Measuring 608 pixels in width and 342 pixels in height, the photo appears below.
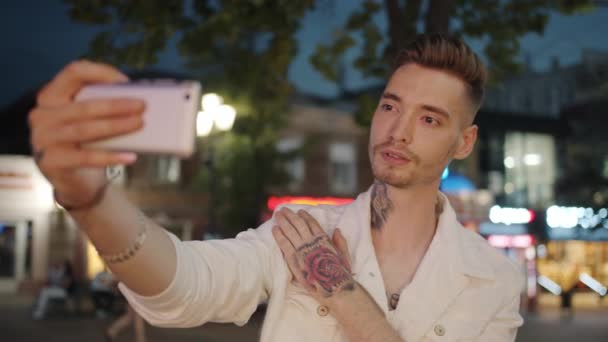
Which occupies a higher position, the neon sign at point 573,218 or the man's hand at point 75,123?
the man's hand at point 75,123

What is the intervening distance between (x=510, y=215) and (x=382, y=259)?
68.8 feet

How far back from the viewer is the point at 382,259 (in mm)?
2574

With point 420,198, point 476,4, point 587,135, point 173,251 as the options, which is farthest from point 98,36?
point 587,135

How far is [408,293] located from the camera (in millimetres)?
2404

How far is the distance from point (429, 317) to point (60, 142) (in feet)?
5.28

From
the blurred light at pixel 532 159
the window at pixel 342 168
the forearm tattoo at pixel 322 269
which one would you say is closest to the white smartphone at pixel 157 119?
the forearm tattoo at pixel 322 269

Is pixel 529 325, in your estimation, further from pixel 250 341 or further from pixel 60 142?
pixel 60 142

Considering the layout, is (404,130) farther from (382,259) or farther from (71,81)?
(71,81)

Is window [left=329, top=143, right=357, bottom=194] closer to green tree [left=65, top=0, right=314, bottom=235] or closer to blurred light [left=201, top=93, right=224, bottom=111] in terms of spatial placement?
blurred light [left=201, top=93, right=224, bottom=111]

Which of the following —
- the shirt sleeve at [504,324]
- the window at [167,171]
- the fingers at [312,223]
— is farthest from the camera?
the window at [167,171]

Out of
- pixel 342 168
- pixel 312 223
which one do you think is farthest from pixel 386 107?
pixel 342 168

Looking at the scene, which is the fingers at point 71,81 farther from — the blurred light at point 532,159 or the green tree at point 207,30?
the blurred light at point 532,159

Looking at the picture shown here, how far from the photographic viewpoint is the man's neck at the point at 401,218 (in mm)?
2637

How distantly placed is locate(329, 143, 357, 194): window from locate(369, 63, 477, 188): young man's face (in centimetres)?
2440
